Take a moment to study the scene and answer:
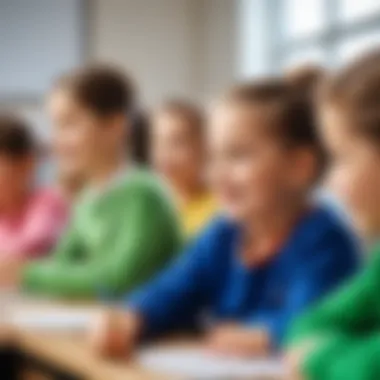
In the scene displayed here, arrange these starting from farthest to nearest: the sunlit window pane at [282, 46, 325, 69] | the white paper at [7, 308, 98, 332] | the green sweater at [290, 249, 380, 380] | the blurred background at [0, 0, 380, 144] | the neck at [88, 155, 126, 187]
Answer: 1. the blurred background at [0, 0, 380, 144]
2. the sunlit window pane at [282, 46, 325, 69]
3. the neck at [88, 155, 126, 187]
4. the white paper at [7, 308, 98, 332]
5. the green sweater at [290, 249, 380, 380]

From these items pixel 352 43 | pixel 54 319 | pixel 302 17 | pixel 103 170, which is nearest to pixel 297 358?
pixel 54 319

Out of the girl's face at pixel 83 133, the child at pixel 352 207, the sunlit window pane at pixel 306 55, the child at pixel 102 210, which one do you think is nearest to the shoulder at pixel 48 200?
the child at pixel 102 210

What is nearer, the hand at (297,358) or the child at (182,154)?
the hand at (297,358)

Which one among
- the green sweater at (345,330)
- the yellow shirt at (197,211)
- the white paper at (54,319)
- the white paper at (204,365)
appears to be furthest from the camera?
the yellow shirt at (197,211)

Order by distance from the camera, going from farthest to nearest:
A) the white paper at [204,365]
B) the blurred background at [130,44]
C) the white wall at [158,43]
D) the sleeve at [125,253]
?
the white wall at [158,43] < the blurred background at [130,44] < the sleeve at [125,253] < the white paper at [204,365]

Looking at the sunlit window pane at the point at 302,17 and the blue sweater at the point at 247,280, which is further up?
the sunlit window pane at the point at 302,17

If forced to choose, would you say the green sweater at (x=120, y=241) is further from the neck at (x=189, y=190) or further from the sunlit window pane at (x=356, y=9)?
the sunlit window pane at (x=356, y=9)

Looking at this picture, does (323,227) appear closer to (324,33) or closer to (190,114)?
(190,114)

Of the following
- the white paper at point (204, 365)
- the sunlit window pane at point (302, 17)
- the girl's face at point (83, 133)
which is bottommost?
the white paper at point (204, 365)

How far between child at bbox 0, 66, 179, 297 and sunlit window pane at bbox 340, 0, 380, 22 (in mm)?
919

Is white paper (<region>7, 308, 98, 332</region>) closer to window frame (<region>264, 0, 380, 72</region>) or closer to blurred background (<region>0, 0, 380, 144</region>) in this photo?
window frame (<region>264, 0, 380, 72</region>)

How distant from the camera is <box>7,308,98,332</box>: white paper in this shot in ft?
4.67

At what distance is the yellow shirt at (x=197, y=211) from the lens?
2.02 m

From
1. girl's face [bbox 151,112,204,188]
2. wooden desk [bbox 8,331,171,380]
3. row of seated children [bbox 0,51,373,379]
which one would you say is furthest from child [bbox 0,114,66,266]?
wooden desk [bbox 8,331,171,380]
